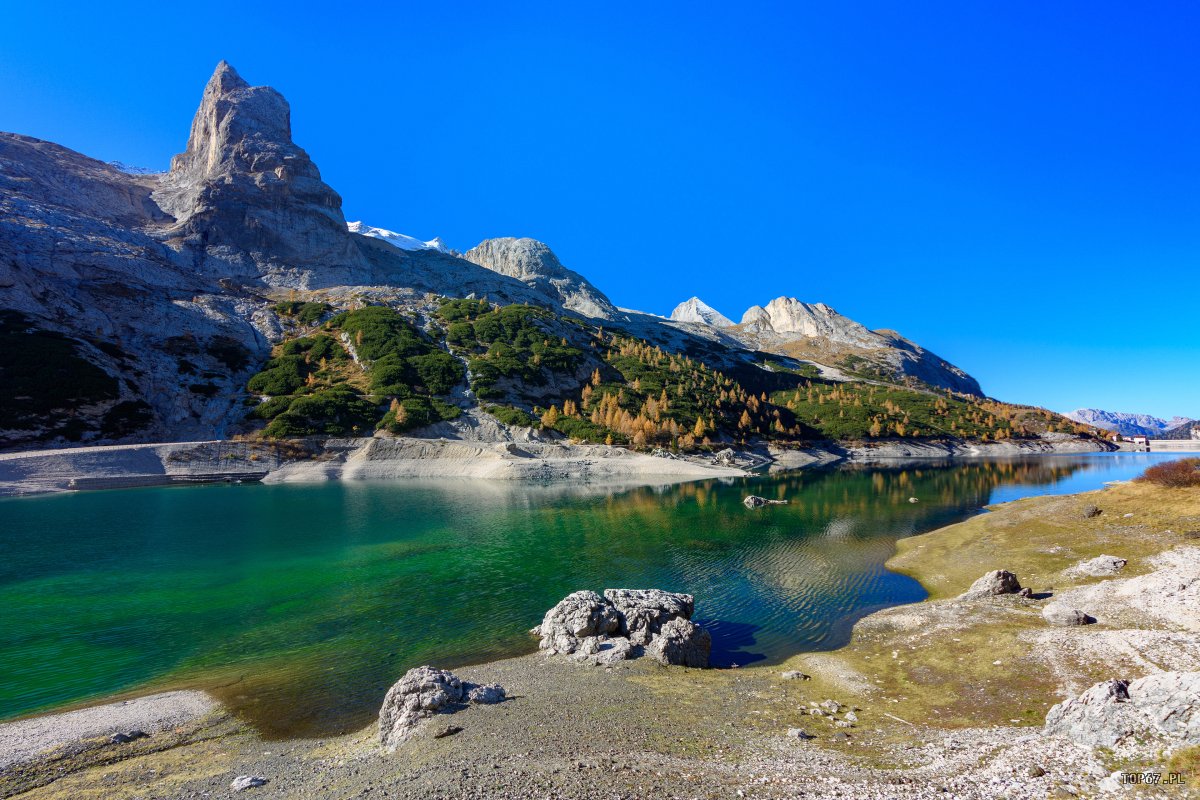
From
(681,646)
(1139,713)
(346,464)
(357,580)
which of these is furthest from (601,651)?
(346,464)

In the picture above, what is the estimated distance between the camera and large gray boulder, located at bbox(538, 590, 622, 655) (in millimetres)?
23609

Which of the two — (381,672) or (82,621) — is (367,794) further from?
(82,621)

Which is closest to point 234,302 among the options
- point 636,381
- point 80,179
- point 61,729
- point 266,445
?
point 266,445

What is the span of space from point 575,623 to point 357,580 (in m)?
19.2

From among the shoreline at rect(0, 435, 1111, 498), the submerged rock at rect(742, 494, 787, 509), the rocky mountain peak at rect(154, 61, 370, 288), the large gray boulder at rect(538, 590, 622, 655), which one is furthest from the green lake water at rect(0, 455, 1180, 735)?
the rocky mountain peak at rect(154, 61, 370, 288)

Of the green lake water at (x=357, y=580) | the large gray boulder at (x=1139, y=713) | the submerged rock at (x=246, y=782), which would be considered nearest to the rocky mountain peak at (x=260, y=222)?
the green lake water at (x=357, y=580)

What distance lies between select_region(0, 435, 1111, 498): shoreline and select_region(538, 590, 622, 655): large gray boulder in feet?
226

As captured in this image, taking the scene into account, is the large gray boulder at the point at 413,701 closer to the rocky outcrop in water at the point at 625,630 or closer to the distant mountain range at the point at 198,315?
the rocky outcrop in water at the point at 625,630

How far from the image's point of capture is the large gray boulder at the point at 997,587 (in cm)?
2770

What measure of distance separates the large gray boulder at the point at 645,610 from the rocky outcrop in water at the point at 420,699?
7849 mm

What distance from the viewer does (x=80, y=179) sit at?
173m

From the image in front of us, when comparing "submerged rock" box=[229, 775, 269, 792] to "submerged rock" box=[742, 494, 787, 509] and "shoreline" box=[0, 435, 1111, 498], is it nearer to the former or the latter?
"submerged rock" box=[742, 494, 787, 509]

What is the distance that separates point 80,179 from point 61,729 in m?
235

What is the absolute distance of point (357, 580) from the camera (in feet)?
117
